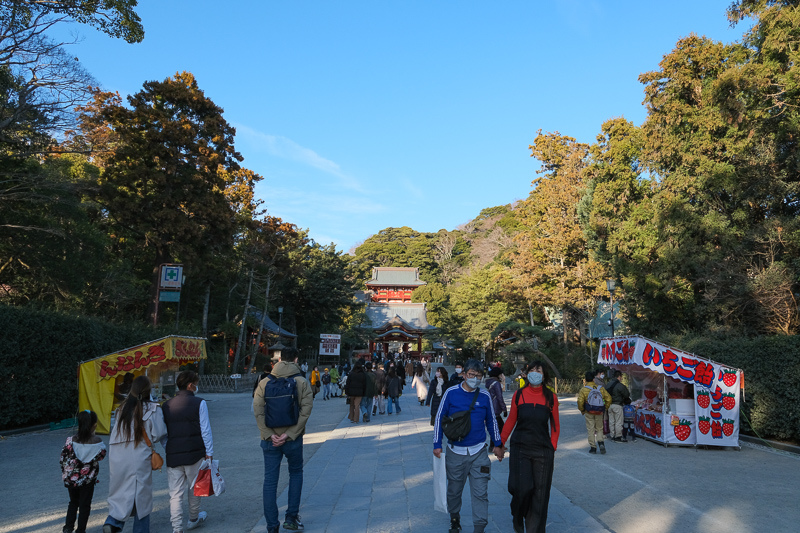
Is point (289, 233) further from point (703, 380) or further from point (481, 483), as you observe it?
point (481, 483)

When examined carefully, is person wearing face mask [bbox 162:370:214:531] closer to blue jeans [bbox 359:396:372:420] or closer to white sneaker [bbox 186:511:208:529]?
white sneaker [bbox 186:511:208:529]

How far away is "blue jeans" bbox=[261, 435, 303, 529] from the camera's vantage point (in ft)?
15.4

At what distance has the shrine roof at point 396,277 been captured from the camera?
198ft

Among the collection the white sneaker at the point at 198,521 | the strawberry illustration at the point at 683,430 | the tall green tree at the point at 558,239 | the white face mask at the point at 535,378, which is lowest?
the white sneaker at the point at 198,521

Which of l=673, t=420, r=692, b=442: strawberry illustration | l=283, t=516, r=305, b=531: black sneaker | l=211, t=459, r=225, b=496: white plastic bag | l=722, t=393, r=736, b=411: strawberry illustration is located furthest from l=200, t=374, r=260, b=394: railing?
l=283, t=516, r=305, b=531: black sneaker

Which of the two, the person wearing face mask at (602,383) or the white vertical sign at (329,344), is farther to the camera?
the white vertical sign at (329,344)

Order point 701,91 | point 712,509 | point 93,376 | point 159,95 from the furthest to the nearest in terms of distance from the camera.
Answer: point 159,95 < point 701,91 < point 93,376 < point 712,509

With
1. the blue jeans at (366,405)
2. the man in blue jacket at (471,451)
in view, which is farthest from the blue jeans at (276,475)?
the blue jeans at (366,405)

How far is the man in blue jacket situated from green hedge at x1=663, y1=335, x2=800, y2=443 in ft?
27.0

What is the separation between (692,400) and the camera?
10445 mm

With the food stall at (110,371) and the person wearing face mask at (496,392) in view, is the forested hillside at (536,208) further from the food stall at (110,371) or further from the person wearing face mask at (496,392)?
the person wearing face mask at (496,392)

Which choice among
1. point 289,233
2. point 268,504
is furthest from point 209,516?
point 289,233

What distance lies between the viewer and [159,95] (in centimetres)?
2130

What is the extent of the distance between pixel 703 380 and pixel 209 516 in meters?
8.83
